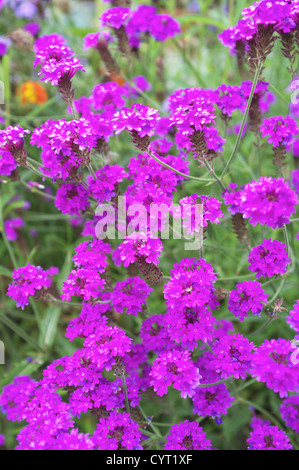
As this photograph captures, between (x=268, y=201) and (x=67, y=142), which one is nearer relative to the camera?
(x=268, y=201)

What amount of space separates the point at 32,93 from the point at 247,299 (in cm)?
142

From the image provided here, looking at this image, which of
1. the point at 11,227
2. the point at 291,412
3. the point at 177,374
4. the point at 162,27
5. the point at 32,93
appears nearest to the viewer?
the point at 177,374

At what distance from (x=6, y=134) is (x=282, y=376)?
790 millimetres

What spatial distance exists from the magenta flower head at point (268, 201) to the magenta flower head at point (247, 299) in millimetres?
233

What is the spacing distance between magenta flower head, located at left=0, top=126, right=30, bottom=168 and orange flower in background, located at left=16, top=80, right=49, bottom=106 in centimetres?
100

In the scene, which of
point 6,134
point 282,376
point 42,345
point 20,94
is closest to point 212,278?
point 282,376

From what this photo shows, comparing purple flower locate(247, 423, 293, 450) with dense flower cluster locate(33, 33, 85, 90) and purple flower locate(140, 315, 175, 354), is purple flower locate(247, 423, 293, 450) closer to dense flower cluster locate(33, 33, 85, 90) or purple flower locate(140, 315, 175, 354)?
purple flower locate(140, 315, 175, 354)

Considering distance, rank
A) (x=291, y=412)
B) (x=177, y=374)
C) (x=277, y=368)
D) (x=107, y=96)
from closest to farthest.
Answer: (x=277, y=368)
(x=177, y=374)
(x=291, y=412)
(x=107, y=96)

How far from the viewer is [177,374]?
91 centimetres

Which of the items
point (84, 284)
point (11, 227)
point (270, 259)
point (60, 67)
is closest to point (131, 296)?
point (84, 284)

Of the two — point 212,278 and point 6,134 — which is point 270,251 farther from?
point 6,134

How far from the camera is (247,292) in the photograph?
1.04 meters

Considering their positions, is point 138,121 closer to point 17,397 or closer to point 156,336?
point 156,336

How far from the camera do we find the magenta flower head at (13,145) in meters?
1.04
